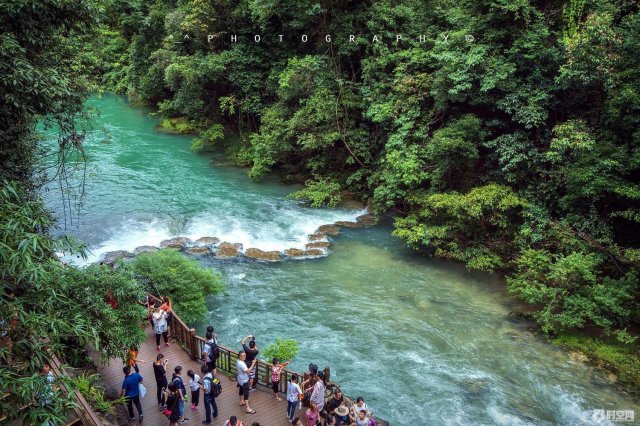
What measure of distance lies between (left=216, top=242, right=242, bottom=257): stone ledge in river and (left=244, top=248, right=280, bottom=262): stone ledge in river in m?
0.41

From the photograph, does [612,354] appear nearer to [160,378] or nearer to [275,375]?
[275,375]

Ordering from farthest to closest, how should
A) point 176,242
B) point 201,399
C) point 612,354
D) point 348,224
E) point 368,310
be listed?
point 348,224 < point 176,242 < point 368,310 < point 612,354 < point 201,399

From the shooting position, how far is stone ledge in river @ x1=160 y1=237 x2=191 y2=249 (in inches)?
784

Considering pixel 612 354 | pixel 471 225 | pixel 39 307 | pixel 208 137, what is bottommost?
pixel 612 354

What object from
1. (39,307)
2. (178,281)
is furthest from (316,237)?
(39,307)

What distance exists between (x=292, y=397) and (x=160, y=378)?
9.17 feet

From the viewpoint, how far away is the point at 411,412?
11883 mm

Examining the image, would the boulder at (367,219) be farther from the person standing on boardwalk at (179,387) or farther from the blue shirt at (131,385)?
the blue shirt at (131,385)

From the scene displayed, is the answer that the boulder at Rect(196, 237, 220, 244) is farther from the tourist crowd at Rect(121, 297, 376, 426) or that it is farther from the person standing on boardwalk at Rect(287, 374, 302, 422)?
the person standing on boardwalk at Rect(287, 374, 302, 422)

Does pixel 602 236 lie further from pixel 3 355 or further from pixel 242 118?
pixel 242 118

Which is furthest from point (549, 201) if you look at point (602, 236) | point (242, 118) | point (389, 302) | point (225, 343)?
point (242, 118)

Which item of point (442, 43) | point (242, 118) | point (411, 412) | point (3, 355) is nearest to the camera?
point (3, 355)

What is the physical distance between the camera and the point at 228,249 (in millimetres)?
19828

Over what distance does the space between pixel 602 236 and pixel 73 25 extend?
52.8 ft
